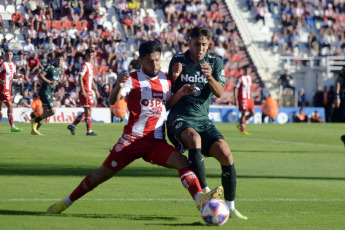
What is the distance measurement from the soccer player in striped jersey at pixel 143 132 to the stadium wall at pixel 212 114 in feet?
75.1

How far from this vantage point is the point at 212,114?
123 ft

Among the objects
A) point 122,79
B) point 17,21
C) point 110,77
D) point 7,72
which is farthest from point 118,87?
point 17,21

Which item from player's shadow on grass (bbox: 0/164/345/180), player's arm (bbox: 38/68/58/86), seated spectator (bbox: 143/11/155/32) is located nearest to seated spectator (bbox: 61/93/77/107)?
seated spectator (bbox: 143/11/155/32)

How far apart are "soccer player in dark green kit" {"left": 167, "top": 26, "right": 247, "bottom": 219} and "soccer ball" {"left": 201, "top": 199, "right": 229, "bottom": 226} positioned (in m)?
0.81

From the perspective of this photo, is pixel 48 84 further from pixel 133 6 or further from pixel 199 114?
pixel 133 6

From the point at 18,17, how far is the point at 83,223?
2954 centimetres

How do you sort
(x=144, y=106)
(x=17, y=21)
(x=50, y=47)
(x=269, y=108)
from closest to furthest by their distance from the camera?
(x=144, y=106)
(x=50, y=47)
(x=17, y=21)
(x=269, y=108)

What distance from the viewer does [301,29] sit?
159 feet

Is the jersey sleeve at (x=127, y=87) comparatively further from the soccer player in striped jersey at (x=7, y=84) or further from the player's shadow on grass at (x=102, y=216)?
the soccer player in striped jersey at (x=7, y=84)

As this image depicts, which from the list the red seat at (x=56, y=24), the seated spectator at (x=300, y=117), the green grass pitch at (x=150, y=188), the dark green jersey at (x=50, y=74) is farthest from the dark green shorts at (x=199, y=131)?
the seated spectator at (x=300, y=117)

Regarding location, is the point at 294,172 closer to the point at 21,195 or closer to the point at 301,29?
the point at 21,195

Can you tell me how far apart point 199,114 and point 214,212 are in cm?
175

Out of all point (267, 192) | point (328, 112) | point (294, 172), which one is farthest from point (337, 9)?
point (267, 192)

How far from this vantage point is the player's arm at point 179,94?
8.41 meters
